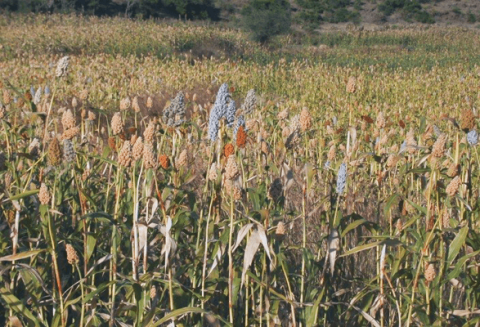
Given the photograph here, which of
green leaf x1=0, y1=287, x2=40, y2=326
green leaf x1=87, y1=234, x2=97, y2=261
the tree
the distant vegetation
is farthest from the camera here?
the distant vegetation

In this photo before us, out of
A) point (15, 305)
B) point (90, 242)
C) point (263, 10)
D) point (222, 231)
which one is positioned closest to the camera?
point (15, 305)

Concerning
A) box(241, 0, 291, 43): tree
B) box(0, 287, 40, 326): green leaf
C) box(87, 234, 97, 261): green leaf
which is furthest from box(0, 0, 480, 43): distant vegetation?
box(0, 287, 40, 326): green leaf

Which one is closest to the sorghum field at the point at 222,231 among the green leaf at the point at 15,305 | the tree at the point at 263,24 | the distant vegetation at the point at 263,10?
the green leaf at the point at 15,305

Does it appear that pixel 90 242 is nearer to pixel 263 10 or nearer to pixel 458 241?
pixel 458 241

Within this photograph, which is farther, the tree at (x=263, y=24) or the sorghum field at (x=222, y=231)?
the tree at (x=263, y=24)

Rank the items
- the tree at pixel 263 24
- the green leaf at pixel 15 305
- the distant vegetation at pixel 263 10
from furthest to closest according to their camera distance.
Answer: the distant vegetation at pixel 263 10 → the tree at pixel 263 24 → the green leaf at pixel 15 305

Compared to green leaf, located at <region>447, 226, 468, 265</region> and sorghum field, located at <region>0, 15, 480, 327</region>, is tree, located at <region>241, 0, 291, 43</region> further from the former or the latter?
green leaf, located at <region>447, 226, 468, 265</region>

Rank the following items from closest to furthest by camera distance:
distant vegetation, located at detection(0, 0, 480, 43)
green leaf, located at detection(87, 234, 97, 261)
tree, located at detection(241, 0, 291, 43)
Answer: green leaf, located at detection(87, 234, 97, 261)
tree, located at detection(241, 0, 291, 43)
distant vegetation, located at detection(0, 0, 480, 43)

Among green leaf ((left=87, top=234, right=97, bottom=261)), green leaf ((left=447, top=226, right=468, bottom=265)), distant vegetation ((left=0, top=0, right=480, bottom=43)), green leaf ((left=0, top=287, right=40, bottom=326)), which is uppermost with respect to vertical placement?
green leaf ((left=447, top=226, right=468, bottom=265))

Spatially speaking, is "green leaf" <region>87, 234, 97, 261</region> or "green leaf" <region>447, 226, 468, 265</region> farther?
"green leaf" <region>87, 234, 97, 261</region>

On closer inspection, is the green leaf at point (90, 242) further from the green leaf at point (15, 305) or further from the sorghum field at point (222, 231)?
the green leaf at point (15, 305)

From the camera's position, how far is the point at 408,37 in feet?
82.6

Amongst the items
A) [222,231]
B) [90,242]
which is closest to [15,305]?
[90,242]

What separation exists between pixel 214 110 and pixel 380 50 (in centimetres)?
2060
